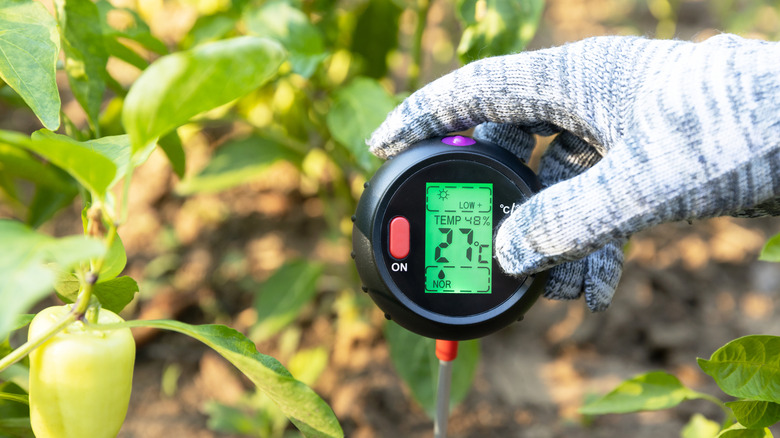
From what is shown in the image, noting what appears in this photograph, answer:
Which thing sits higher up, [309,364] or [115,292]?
[115,292]

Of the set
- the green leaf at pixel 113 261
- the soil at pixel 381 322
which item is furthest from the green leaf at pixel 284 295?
the green leaf at pixel 113 261

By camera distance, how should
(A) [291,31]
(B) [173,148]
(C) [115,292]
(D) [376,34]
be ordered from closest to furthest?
(C) [115,292] < (B) [173,148] < (A) [291,31] < (D) [376,34]

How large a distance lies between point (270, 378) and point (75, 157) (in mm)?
231

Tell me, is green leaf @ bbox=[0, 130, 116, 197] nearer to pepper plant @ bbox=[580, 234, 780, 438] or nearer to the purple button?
the purple button

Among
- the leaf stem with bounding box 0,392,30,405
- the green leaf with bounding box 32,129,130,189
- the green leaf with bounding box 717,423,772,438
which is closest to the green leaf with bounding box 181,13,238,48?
the green leaf with bounding box 32,129,130,189

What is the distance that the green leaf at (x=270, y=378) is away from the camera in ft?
1.74

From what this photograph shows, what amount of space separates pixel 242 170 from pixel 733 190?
96cm

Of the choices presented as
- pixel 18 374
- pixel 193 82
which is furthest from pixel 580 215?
pixel 18 374

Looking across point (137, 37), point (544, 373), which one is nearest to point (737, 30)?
point (544, 373)

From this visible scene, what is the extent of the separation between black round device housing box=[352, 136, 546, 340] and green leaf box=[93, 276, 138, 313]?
24cm

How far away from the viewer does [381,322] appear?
141 cm

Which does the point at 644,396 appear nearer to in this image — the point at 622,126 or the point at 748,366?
the point at 748,366

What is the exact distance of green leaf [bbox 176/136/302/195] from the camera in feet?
4.27

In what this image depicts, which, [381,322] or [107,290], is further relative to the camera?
[381,322]
